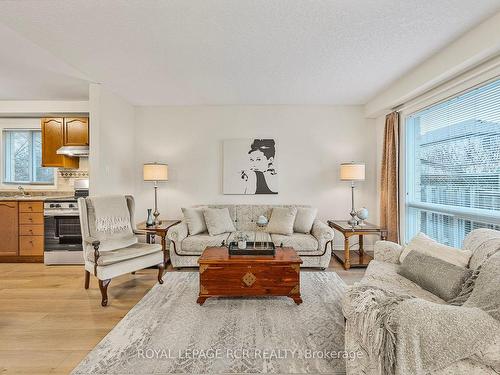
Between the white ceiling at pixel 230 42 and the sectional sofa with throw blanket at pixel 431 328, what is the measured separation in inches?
75.4

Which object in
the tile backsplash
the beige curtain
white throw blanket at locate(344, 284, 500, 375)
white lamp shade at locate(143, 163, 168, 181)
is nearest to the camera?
white throw blanket at locate(344, 284, 500, 375)

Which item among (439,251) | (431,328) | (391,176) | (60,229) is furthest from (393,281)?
(60,229)

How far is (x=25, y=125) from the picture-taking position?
5.15 meters

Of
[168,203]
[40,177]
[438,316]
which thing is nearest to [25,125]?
[40,177]

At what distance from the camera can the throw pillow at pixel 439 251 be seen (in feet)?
6.93

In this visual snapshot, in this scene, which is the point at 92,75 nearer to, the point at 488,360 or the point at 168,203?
the point at 168,203

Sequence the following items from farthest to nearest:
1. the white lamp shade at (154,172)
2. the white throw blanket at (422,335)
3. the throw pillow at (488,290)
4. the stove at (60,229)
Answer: the white lamp shade at (154,172), the stove at (60,229), the throw pillow at (488,290), the white throw blanket at (422,335)

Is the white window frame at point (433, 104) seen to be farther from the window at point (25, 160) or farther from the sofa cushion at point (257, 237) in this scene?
the window at point (25, 160)

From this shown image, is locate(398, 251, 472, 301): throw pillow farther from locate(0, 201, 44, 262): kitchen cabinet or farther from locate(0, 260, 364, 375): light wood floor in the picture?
locate(0, 201, 44, 262): kitchen cabinet

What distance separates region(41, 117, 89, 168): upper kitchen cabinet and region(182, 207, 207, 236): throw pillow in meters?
2.03

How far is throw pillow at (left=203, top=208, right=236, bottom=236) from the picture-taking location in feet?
14.1

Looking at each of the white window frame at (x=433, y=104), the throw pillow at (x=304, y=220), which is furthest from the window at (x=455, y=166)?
the throw pillow at (x=304, y=220)

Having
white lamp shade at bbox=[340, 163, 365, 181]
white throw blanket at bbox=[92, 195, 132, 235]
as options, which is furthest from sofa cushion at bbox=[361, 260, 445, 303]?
white throw blanket at bbox=[92, 195, 132, 235]

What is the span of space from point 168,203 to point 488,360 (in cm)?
458
